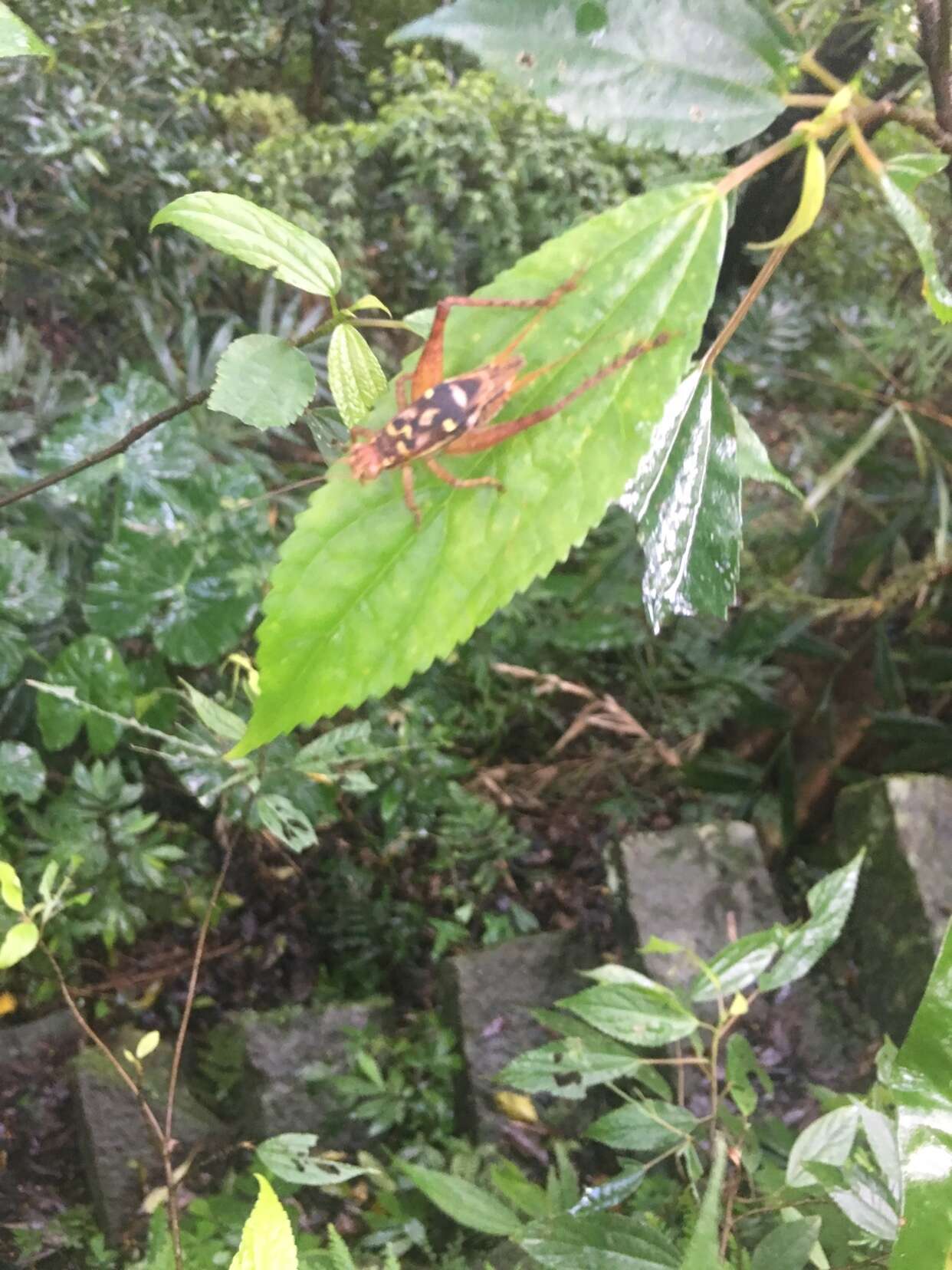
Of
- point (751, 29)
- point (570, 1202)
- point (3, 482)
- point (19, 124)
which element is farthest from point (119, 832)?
point (751, 29)

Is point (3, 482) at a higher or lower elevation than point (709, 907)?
higher

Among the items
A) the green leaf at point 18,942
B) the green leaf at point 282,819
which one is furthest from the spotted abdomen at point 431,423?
the green leaf at point 282,819

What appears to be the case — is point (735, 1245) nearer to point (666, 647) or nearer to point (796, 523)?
point (666, 647)

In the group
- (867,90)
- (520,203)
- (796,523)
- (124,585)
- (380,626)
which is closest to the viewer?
(380,626)

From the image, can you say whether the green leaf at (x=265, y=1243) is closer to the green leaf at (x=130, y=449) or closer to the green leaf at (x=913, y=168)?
the green leaf at (x=913, y=168)

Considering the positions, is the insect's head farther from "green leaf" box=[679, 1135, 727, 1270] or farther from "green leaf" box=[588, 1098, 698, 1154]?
"green leaf" box=[588, 1098, 698, 1154]
